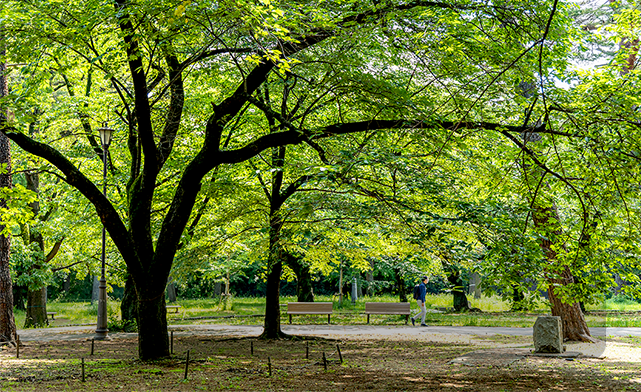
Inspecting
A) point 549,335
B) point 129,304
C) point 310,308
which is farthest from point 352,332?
point 549,335

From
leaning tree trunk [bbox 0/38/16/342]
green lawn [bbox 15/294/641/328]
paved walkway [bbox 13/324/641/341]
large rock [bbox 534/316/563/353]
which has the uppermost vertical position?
leaning tree trunk [bbox 0/38/16/342]

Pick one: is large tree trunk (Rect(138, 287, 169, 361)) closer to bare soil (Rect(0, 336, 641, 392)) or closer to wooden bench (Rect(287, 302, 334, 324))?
bare soil (Rect(0, 336, 641, 392))

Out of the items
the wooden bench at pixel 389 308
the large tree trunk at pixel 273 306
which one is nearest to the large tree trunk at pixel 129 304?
the large tree trunk at pixel 273 306

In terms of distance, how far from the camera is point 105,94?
677 inches

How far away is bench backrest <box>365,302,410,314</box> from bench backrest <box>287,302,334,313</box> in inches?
62.8

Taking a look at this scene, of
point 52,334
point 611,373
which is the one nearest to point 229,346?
point 52,334

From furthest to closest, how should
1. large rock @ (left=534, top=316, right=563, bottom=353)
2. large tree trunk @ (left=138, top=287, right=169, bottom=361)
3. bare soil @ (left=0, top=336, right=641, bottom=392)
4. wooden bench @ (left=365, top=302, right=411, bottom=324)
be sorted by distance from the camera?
wooden bench @ (left=365, top=302, right=411, bottom=324) < large rock @ (left=534, top=316, right=563, bottom=353) < large tree trunk @ (left=138, top=287, right=169, bottom=361) < bare soil @ (left=0, top=336, right=641, bottom=392)

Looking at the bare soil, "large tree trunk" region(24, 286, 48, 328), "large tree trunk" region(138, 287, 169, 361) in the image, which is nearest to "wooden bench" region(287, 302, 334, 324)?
the bare soil

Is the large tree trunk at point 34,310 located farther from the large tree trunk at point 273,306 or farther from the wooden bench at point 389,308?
the wooden bench at point 389,308

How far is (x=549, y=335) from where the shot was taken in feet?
35.7

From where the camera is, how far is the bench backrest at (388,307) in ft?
67.4

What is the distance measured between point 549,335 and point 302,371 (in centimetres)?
517

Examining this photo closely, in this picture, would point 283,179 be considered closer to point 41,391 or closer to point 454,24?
point 454,24

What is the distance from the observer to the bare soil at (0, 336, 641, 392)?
311 inches
